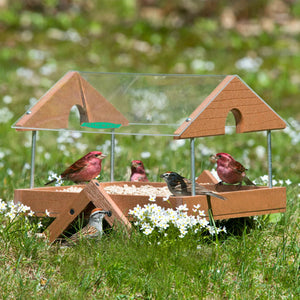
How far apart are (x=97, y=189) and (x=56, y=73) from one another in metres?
6.26

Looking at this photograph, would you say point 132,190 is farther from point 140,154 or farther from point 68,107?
point 140,154

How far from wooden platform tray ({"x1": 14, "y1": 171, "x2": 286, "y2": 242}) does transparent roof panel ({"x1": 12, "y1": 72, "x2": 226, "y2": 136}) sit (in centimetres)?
66

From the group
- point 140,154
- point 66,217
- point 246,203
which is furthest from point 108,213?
point 140,154

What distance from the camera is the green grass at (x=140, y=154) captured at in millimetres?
3396

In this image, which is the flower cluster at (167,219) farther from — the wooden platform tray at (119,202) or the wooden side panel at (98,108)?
the wooden side panel at (98,108)

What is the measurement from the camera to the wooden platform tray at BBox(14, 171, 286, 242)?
150 inches

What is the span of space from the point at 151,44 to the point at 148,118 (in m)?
7.26

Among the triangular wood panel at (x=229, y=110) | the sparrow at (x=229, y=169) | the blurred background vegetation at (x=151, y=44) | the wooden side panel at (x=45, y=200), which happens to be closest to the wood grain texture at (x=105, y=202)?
the wooden side panel at (x=45, y=200)

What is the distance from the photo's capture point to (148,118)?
189 inches

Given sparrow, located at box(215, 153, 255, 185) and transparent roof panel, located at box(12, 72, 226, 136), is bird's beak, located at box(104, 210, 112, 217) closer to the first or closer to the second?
transparent roof panel, located at box(12, 72, 226, 136)

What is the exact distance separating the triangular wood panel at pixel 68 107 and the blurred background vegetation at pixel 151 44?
2105 mm

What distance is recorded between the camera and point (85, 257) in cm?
350

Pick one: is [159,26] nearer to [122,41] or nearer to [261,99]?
[122,41]

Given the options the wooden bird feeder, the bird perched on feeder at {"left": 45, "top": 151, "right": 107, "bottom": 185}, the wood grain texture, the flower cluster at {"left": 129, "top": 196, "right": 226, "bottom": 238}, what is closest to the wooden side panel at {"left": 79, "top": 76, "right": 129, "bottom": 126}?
the wooden bird feeder
